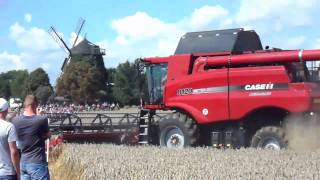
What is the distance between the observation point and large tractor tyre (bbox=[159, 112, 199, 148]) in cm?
1819

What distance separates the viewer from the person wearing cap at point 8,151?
7734 mm

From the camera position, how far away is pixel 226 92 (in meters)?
17.5

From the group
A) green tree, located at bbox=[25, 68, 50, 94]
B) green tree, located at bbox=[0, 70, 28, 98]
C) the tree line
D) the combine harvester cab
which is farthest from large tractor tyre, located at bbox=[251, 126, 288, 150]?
green tree, located at bbox=[0, 70, 28, 98]

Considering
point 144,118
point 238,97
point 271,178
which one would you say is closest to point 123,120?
point 144,118

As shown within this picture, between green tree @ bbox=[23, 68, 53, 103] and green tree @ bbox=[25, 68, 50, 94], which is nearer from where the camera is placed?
green tree @ bbox=[23, 68, 53, 103]

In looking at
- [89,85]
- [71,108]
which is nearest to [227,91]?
[71,108]

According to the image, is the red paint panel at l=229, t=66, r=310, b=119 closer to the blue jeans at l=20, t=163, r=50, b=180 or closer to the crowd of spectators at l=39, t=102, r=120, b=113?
the blue jeans at l=20, t=163, r=50, b=180

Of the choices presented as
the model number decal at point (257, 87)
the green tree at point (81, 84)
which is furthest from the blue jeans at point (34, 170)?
the green tree at point (81, 84)

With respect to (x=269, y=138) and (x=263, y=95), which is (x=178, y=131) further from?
(x=269, y=138)

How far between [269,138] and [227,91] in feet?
6.36

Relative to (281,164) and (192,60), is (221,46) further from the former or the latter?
(281,164)

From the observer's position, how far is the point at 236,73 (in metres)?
17.4

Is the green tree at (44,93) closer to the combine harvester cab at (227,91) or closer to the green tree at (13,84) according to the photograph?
the green tree at (13,84)

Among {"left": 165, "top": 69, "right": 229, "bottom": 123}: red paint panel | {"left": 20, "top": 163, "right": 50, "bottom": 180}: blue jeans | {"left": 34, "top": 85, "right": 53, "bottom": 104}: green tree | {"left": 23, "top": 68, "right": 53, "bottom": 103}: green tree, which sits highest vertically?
{"left": 23, "top": 68, "right": 53, "bottom": 103}: green tree
